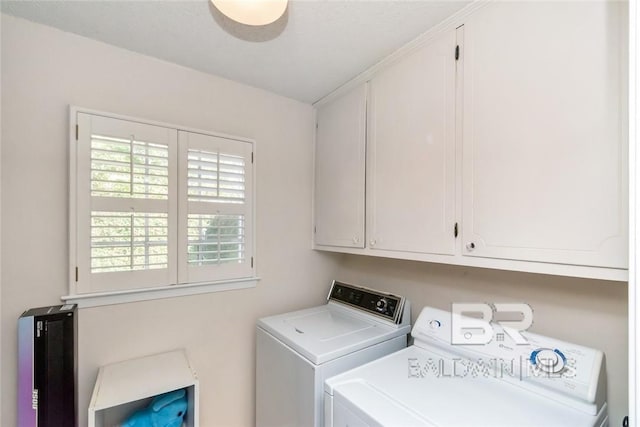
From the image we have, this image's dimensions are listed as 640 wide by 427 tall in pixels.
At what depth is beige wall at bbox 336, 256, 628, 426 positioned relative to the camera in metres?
1.01

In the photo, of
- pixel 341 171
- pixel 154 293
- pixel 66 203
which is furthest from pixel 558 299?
pixel 66 203

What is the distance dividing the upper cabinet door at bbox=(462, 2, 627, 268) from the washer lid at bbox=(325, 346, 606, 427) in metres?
0.51

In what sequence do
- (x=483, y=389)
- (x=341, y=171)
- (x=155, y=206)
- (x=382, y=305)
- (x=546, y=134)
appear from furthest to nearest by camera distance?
(x=341, y=171) < (x=382, y=305) < (x=155, y=206) < (x=483, y=389) < (x=546, y=134)

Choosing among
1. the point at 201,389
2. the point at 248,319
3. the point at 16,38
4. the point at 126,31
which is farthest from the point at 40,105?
the point at 201,389

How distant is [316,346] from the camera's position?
1.34 meters

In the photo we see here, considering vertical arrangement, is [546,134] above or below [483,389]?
above

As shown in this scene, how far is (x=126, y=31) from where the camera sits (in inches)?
52.5

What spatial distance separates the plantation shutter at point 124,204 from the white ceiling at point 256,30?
418 millimetres

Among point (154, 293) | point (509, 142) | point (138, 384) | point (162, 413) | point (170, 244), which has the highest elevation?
point (509, 142)

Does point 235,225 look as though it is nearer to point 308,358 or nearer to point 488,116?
point 308,358

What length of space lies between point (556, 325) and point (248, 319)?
1612 millimetres

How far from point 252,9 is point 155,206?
107cm

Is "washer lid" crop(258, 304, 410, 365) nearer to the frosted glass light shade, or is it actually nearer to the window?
the window

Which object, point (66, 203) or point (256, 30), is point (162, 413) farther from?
point (256, 30)
